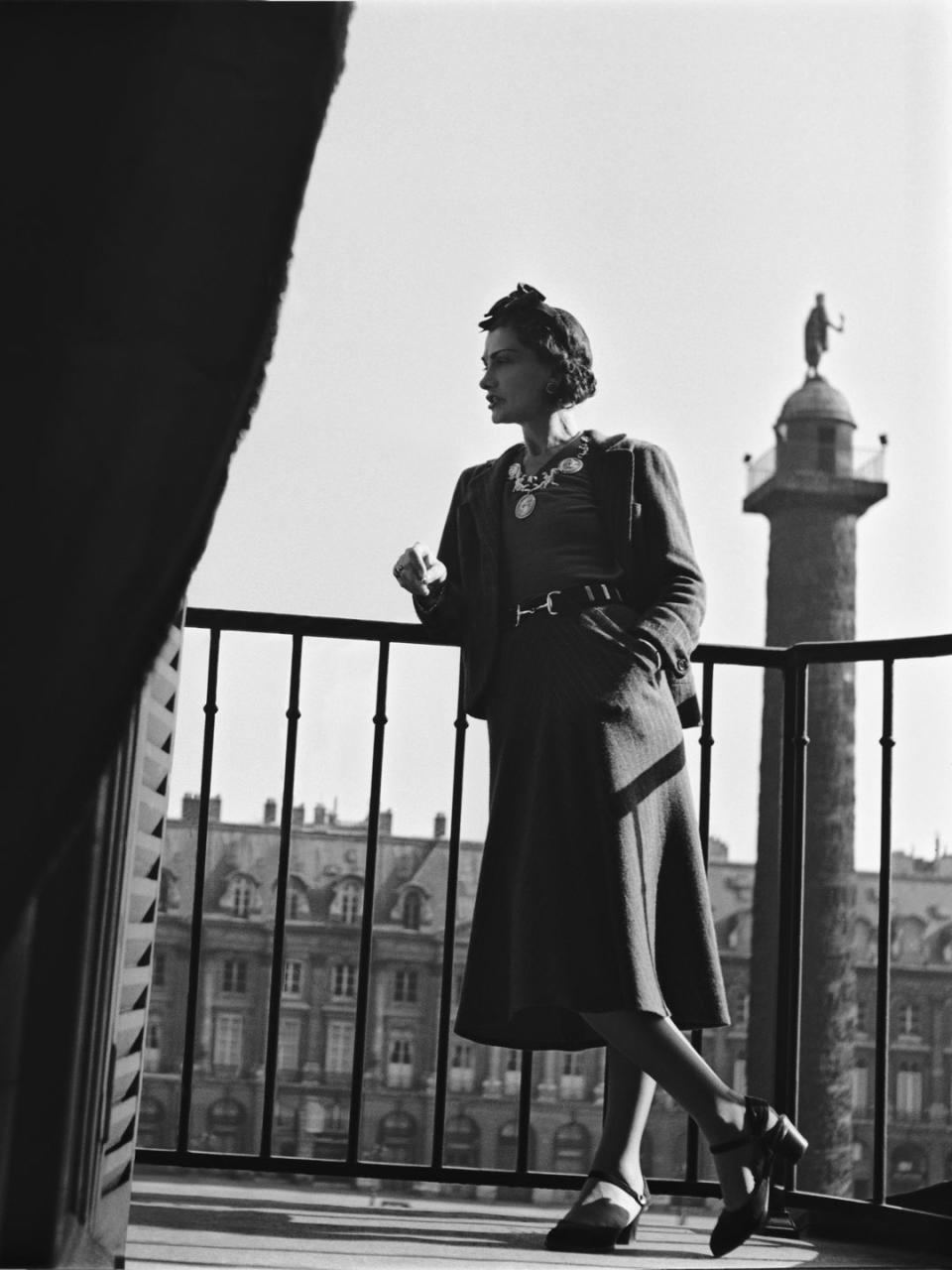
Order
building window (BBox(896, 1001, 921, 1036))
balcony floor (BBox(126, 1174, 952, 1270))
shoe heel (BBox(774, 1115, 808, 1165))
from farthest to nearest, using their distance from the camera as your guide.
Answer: building window (BBox(896, 1001, 921, 1036)) < shoe heel (BBox(774, 1115, 808, 1165)) < balcony floor (BBox(126, 1174, 952, 1270))

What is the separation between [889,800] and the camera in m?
2.47

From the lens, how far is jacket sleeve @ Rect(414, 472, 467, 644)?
2117 mm

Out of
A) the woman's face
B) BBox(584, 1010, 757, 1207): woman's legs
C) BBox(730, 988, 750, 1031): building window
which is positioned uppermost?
the woman's face

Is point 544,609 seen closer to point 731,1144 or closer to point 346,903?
point 731,1144

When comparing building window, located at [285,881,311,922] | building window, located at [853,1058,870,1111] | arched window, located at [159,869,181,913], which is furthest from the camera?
building window, located at [285,881,311,922]

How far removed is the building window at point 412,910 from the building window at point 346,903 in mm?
1261

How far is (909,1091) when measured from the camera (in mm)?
41281

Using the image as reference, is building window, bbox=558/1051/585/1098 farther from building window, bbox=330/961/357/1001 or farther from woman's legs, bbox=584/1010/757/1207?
woman's legs, bbox=584/1010/757/1207

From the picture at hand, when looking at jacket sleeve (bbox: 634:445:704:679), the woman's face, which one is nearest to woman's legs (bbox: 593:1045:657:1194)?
jacket sleeve (bbox: 634:445:704:679)

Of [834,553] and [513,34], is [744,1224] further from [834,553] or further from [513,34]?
[834,553]

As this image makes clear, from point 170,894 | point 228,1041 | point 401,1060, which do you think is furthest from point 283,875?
point 228,1041

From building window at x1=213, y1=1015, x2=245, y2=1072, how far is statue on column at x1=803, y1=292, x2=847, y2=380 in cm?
2192

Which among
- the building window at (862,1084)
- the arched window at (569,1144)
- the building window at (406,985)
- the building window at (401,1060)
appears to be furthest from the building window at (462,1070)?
the building window at (862,1084)

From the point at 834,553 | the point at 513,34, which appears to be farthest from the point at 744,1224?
the point at 834,553
